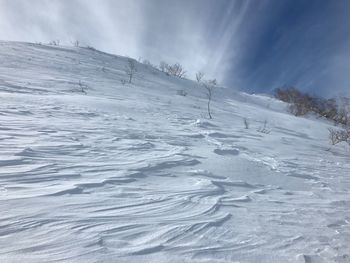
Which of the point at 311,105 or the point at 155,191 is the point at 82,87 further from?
the point at 311,105

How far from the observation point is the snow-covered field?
5.48ft

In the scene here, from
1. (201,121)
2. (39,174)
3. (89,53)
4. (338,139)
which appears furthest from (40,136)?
(89,53)

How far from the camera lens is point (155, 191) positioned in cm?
243

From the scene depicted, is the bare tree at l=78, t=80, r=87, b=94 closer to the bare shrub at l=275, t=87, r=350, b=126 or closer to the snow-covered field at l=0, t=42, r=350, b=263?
the snow-covered field at l=0, t=42, r=350, b=263

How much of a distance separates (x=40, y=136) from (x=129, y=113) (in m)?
2.26

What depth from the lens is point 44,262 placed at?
1.43 metres

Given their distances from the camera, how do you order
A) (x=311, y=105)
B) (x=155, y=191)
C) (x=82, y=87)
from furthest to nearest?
(x=311, y=105) → (x=82, y=87) → (x=155, y=191)

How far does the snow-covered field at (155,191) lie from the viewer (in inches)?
65.7

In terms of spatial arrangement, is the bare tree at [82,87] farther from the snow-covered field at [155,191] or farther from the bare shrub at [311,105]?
the bare shrub at [311,105]

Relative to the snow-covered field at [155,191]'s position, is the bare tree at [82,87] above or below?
above

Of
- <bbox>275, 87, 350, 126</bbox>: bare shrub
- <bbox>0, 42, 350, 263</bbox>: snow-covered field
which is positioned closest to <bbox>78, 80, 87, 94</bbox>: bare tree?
<bbox>0, 42, 350, 263</bbox>: snow-covered field

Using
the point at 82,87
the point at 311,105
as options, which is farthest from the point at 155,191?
the point at 311,105

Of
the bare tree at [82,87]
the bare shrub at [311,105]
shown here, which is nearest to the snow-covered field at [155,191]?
the bare tree at [82,87]

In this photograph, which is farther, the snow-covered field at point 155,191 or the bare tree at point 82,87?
the bare tree at point 82,87
